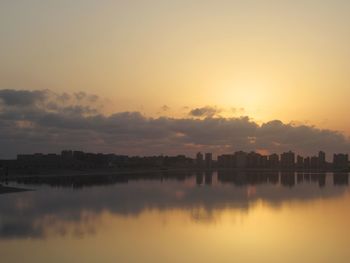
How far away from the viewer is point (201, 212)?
37.9m

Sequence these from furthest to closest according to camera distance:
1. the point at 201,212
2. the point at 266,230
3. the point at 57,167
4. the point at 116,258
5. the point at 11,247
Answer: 1. the point at 57,167
2. the point at 201,212
3. the point at 266,230
4. the point at 11,247
5. the point at 116,258

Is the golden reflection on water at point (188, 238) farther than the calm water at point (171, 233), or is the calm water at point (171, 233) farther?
the calm water at point (171, 233)

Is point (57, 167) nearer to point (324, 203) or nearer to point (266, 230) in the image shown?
point (324, 203)

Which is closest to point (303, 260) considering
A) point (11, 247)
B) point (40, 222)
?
point (11, 247)

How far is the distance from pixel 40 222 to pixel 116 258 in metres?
12.0

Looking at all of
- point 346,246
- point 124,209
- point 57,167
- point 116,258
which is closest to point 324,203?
point 124,209

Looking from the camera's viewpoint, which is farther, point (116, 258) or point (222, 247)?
point (222, 247)

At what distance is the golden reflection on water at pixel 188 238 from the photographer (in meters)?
21.2

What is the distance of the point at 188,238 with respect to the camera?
2570 centimetres

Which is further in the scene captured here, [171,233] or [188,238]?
[171,233]

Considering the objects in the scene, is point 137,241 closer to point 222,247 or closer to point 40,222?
point 222,247

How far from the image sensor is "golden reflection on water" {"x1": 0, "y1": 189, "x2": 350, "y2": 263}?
69.5 ft

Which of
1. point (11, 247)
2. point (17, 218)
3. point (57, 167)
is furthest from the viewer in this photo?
point (57, 167)

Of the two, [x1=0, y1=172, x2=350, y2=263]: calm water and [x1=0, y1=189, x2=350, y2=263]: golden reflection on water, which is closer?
[x1=0, y1=189, x2=350, y2=263]: golden reflection on water
